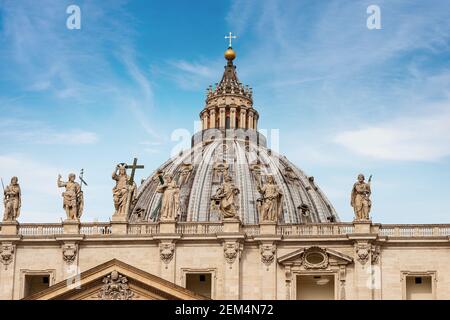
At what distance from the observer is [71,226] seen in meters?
72.6

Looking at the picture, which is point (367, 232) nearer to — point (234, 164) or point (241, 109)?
point (234, 164)

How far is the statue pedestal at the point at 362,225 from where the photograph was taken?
70.8m

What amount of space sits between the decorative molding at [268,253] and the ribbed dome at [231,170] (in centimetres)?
7597

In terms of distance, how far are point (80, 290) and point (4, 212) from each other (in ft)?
29.6

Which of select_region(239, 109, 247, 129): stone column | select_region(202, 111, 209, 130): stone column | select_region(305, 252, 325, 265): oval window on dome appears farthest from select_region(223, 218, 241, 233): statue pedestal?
select_region(202, 111, 209, 130): stone column

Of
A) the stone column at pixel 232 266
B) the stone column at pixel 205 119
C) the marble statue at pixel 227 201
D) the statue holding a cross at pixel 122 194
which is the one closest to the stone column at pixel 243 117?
the stone column at pixel 205 119


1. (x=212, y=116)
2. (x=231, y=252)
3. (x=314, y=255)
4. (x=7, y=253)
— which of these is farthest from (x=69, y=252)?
(x=212, y=116)

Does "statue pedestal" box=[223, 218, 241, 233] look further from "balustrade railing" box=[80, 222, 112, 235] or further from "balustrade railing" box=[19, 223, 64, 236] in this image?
"balustrade railing" box=[19, 223, 64, 236]

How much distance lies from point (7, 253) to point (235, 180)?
8699 cm

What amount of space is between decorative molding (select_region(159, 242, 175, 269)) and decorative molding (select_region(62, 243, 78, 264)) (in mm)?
5412

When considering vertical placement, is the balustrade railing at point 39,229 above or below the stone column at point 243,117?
below

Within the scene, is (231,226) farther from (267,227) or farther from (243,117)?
(243,117)

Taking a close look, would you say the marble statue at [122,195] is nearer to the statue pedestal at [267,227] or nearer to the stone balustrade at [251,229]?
the stone balustrade at [251,229]

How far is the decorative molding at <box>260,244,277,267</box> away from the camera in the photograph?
232 feet
